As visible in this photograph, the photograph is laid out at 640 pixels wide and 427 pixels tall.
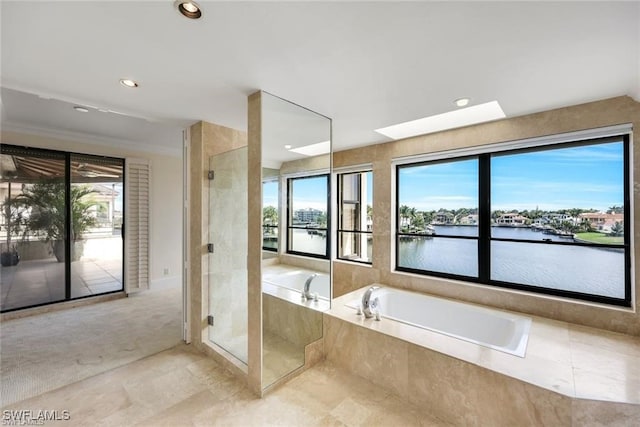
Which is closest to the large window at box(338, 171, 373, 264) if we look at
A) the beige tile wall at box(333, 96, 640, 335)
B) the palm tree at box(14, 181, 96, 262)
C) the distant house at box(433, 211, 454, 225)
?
the beige tile wall at box(333, 96, 640, 335)

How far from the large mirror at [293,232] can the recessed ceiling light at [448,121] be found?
892 mm

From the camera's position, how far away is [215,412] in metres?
1.87

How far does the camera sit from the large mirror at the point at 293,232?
2158mm

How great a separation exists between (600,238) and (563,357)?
3.92 ft

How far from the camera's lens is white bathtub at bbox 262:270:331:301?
7.66 ft

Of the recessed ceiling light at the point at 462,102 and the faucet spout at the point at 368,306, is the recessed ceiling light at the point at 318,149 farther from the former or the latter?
the faucet spout at the point at 368,306

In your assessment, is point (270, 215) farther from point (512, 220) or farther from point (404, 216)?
point (512, 220)

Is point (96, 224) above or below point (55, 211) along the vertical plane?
below

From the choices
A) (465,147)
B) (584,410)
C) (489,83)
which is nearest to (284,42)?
(489,83)

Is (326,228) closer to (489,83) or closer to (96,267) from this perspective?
(489,83)

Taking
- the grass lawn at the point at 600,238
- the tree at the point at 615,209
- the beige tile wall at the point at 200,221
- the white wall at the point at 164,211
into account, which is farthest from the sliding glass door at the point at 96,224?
the tree at the point at 615,209

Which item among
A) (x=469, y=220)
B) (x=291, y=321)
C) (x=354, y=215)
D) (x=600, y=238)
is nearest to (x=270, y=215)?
(x=291, y=321)

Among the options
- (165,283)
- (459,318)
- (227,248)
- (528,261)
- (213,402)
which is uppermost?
(227,248)

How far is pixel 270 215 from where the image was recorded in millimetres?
2262
